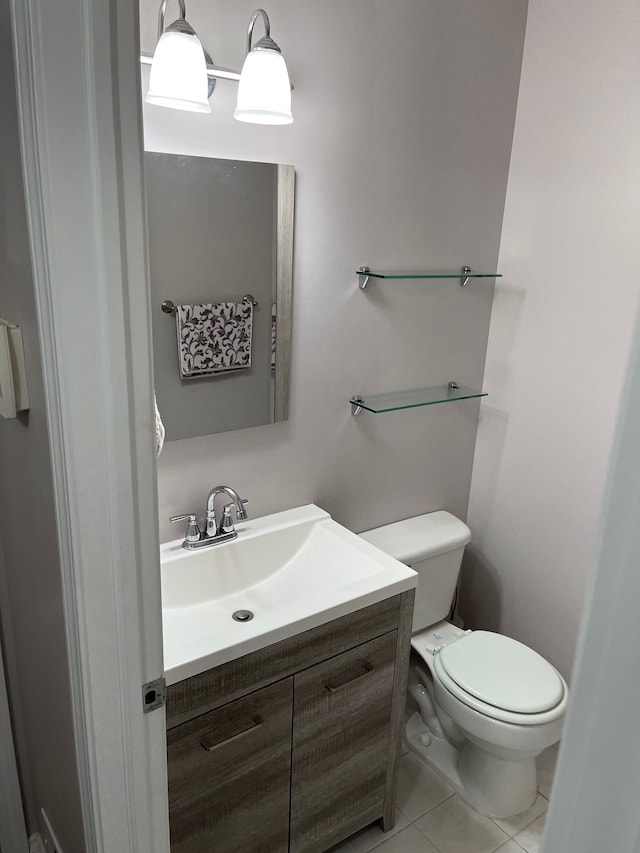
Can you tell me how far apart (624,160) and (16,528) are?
1884mm

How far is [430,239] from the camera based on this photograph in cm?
207

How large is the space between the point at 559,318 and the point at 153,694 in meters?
1.72

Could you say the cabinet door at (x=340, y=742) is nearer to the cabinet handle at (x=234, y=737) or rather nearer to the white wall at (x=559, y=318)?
the cabinet handle at (x=234, y=737)

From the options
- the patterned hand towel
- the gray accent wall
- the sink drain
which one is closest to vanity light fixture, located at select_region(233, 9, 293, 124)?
the patterned hand towel

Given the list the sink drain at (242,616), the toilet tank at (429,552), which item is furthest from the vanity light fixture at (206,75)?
the toilet tank at (429,552)

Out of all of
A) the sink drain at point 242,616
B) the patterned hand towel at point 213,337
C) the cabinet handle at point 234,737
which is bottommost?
the cabinet handle at point 234,737

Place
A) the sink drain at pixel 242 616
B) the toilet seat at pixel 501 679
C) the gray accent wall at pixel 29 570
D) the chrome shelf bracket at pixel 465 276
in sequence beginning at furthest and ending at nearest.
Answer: the chrome shelf bracket at pixel 465 276 → the toilet seat at pixel 501 679 → the sink drain at pixel 242 616 → the gray accent wall at pixel 29 570

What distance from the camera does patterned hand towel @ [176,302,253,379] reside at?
1.64 meters

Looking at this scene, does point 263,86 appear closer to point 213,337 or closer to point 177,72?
point 177,72

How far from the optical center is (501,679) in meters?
1.96

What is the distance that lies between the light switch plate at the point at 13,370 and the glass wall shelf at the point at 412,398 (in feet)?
3.77

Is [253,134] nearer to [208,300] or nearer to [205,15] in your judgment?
[205,15]

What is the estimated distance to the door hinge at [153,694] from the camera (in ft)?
3.43

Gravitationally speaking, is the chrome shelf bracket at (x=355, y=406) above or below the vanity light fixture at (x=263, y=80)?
below
